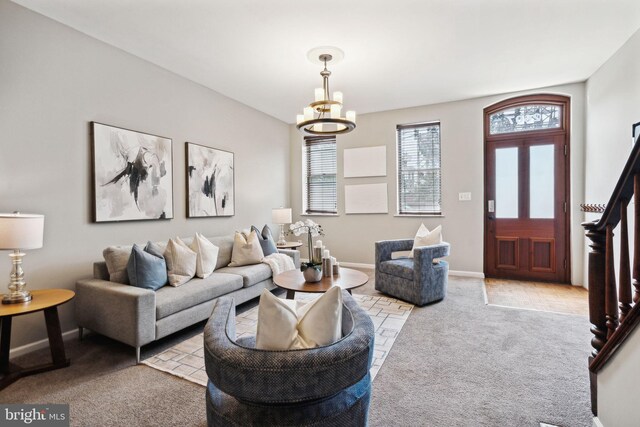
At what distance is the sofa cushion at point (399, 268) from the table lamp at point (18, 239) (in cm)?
347

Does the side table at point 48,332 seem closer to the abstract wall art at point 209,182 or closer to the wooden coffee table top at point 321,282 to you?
the wooden coffee table top at point 321,282

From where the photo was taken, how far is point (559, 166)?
459 cm

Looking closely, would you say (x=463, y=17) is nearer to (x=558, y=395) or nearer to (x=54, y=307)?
(x=558, y=395)

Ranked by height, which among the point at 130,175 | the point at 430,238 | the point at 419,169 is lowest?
the point at 430,238

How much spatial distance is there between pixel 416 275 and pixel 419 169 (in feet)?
8.05

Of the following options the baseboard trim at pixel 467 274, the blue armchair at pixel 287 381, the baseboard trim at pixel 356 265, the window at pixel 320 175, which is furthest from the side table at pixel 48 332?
the baseboard trim at pixel 467 274

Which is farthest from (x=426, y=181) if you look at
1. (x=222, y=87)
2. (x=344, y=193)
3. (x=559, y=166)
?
(x=222, y=87)

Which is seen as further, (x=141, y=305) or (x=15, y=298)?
(x=141, y=305)

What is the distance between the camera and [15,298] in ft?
7.36

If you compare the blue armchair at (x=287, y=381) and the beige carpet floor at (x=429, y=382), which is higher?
the blue armchair at (x=287, y=381)

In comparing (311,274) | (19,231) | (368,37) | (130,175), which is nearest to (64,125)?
(130,175)

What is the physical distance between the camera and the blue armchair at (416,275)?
3.66m

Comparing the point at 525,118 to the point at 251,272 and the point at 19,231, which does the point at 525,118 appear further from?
the point at 19,231

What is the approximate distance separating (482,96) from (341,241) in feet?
11.2
